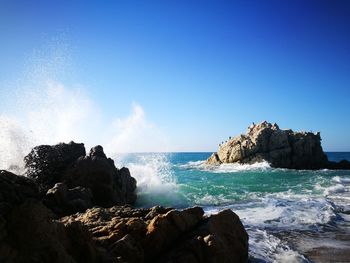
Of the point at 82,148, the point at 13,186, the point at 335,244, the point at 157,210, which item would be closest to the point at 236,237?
the point at 157,210

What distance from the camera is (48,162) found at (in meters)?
18.0

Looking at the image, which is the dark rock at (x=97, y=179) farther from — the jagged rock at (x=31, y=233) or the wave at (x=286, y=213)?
the jagged rock at (x=31, y=233)

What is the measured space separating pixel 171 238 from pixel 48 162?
12669 mm

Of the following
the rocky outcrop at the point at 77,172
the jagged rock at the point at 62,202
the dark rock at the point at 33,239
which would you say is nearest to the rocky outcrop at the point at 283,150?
the rocky outcrop at the point at 77,172

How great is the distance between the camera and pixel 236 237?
26.9ft

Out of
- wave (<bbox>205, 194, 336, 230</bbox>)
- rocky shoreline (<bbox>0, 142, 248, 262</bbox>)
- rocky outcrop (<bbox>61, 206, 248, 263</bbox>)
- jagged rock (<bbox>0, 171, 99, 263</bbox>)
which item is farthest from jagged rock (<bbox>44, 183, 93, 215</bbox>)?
wave (<bbox>205, 194, 336, 230</bbox>)

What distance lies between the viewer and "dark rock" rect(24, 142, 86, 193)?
17.2 meters

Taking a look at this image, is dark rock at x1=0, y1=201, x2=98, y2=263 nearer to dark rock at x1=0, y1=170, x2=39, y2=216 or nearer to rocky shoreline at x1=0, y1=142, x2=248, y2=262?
rocky shoreline at x1=0, y1=142, x2=248, y2=262

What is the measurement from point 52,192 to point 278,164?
167 ft

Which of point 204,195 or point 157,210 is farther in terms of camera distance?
point 204,195

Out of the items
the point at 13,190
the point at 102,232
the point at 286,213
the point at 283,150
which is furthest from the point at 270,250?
the point at 283,150

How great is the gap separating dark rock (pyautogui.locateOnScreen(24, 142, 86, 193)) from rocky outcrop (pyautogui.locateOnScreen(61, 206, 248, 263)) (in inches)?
387

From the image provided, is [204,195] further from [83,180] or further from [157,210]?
[157,210]

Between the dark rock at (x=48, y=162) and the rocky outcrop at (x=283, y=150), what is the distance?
44503 mm
